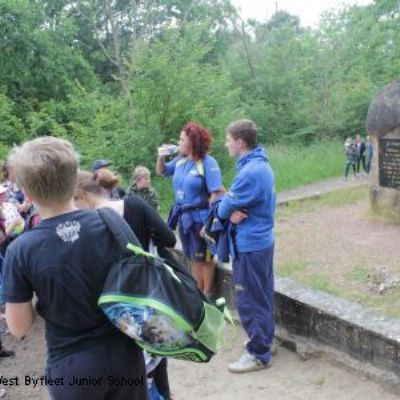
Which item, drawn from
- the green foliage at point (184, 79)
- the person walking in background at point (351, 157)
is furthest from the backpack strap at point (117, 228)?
the person walking in background at point (351, 157)

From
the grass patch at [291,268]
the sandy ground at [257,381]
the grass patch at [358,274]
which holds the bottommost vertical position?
the sandy ground at [257,381]

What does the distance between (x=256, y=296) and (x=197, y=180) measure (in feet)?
4.13

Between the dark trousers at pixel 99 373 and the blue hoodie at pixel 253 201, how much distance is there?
1885 millimetres

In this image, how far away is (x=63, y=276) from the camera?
1.95m

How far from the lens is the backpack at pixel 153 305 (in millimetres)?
1933

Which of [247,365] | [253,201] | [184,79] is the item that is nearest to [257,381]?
[247,365]

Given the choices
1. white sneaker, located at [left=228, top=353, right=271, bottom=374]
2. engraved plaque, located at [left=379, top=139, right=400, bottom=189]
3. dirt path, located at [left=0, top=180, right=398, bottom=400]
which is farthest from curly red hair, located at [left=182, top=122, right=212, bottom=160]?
engraved plaque, located at [left=379, top=139, right=400, bottom=189]

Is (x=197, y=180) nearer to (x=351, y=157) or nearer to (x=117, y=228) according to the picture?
(x=117, y=228)

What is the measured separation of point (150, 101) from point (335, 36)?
20012mm

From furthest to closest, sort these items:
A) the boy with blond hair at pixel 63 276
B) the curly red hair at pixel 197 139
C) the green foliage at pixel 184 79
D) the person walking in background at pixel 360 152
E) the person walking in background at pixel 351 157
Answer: the person walking in background at pixel 360 152
the person walking in background at pixel 351 157
the green foliage at pixel 184 79
the curly red hair at pixel 197 139
the boy with blond hair at pixel 63 276

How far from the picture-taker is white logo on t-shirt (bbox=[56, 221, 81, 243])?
1949 millimetres

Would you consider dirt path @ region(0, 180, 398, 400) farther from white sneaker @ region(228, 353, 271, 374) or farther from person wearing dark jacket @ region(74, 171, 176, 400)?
person wearing dark jacket @ region(74, 171, 176, 400)

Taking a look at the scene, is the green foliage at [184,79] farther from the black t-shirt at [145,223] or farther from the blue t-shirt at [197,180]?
the black t-shirt at [145,223]

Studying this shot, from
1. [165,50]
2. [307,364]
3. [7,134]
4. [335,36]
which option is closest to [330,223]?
[307,364]
